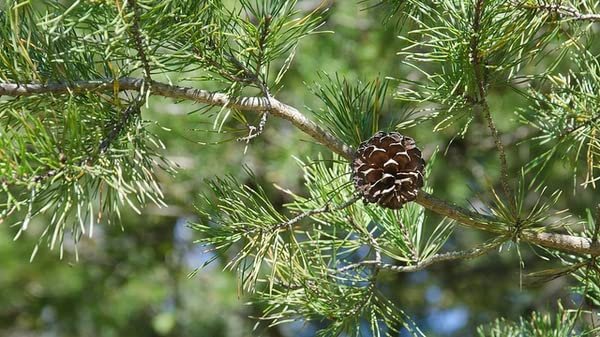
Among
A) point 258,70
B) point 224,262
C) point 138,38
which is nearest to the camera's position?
point 138,38

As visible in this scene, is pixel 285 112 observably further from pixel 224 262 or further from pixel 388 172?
pixel 224 262

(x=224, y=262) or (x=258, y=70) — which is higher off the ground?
(x=258, y=70)

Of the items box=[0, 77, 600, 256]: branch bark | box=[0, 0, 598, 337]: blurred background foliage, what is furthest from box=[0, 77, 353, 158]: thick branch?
box=[0, 0, 598, 337]: blurred background foliage

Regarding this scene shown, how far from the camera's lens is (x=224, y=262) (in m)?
2.48

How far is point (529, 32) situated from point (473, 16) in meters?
0.06

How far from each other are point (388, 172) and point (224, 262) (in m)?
1.77

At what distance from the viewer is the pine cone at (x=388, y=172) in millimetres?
752

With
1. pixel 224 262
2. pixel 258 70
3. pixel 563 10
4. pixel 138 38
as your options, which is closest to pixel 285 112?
pixel 258 70

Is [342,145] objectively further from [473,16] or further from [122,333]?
[122,333]

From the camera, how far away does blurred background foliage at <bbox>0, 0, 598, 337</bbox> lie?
2256mm

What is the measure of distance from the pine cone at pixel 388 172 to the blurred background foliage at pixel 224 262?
4.28 ft

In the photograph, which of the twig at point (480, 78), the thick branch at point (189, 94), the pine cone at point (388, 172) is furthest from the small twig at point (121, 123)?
the twig at point (480, 78)

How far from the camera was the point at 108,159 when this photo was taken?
67 centimetres

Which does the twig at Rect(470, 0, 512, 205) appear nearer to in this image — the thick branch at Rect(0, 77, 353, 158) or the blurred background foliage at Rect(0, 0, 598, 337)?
the thick branch at Rect(0, 77, 353, 158)
